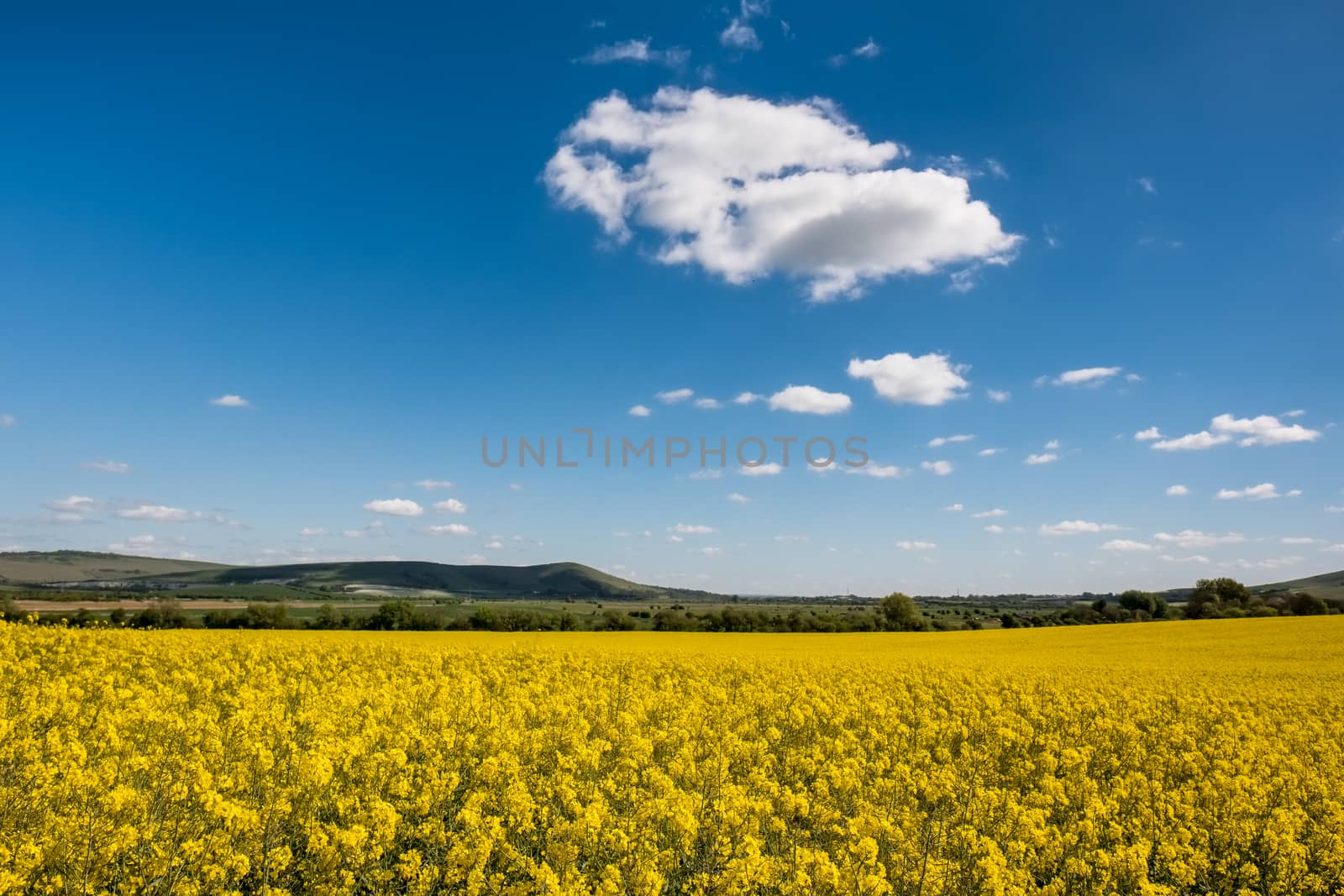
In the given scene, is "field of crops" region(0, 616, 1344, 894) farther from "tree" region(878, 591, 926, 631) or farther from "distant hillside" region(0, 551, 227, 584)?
"distant hillside" region(0, 551, 227, 584)

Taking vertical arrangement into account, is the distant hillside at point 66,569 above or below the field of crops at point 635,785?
below

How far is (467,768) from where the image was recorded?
29.0 feet

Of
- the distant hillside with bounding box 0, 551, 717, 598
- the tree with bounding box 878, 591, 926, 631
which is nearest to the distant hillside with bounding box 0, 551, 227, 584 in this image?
the distant hillside with bounding box 0, 551, 717, 598

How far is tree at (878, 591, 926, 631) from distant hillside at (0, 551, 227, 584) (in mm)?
156743

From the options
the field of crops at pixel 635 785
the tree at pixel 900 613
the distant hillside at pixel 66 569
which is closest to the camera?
the field of crops at pixel 635 785

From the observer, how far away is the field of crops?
576 cm

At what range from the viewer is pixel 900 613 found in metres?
73.2

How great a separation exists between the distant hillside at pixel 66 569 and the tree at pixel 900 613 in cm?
15674

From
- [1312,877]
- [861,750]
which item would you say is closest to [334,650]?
[861,750]

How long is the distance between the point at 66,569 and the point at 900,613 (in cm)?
20224

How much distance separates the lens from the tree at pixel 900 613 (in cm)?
6984

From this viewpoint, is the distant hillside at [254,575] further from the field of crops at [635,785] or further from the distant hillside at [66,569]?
the field of crops at [635,785]

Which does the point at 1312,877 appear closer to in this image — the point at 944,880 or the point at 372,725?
the point at 944,880

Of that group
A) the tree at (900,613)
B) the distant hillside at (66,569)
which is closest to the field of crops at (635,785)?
the tree at (900,613)
